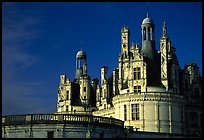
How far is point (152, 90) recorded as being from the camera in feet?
185

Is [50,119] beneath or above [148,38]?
beneath

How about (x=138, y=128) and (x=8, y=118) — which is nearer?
(x=8, y=118)

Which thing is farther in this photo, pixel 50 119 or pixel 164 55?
pixel 164 55

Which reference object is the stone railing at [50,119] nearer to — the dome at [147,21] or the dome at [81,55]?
the dome at [147,21]

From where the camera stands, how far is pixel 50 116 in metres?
39.7

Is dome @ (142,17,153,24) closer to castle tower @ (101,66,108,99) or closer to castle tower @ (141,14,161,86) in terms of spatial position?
castle tower @ (141,14,161,86)

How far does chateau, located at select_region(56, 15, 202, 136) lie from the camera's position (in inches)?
2200

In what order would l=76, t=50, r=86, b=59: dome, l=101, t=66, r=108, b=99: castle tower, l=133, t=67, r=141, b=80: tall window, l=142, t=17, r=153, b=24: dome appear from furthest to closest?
1. l=76, t=50, r=86, b=59: dome
2. l=101, t=66, r=108, b=99: castle tower
3. l=142, t=17, r=153, b=24: dome
4. l=133, t=67, r=141, b=80: tall window

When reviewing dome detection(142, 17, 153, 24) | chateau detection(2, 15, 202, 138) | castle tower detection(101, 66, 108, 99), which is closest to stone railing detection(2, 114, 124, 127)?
chateau detection(2, 15, 202, 138)

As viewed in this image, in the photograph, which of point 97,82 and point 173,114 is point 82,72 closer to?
point 97,82

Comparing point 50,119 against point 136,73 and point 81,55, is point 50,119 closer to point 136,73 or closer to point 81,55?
point 136,73

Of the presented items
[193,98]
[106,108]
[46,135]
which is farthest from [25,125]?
[193,98]

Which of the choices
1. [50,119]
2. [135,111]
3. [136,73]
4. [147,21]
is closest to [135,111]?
[135,111]

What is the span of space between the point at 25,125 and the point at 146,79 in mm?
20983
